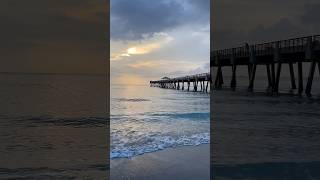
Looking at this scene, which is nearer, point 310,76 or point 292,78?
point 310,76

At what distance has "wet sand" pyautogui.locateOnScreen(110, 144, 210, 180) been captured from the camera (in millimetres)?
6938

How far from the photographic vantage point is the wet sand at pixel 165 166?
694 cm

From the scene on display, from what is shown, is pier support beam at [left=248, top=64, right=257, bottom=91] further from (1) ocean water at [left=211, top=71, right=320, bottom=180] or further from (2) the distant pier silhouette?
(1) ocean water at [left=211, top=71, right=320, bottom=180]

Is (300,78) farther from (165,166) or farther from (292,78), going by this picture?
(165,166)

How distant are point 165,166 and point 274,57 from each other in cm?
1490

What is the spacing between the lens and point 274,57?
70.9 ft

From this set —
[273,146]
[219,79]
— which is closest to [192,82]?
[219,79]

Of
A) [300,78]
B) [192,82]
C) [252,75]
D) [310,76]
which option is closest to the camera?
[310,76]

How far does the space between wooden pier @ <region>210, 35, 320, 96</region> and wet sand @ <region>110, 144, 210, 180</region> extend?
418 inches

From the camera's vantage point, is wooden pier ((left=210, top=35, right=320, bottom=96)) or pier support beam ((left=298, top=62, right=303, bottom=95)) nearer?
wooden pier ((left=210, top=35, right=320, bottom=96))
